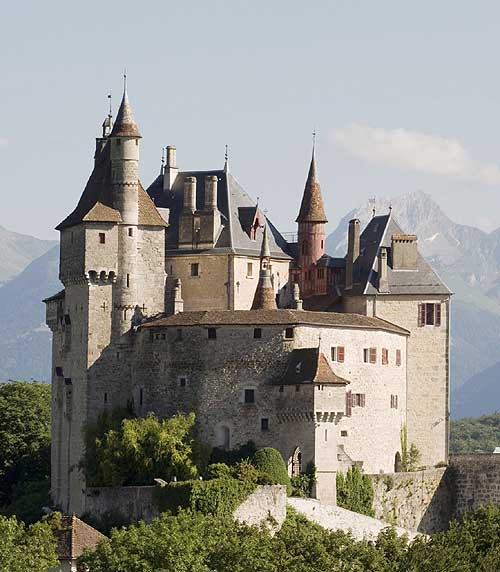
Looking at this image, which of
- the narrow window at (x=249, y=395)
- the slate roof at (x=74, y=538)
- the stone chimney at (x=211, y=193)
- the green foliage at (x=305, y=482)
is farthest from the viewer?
the stone chimney at (x=211, y=193)

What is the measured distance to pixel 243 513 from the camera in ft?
292

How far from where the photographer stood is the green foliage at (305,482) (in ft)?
306

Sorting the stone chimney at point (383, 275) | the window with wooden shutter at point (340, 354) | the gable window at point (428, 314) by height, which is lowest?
the window with wooden shutter at point (340, 354)

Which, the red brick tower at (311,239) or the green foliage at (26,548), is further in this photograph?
the red brick tower at (311,239)

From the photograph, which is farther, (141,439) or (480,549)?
(141,439)

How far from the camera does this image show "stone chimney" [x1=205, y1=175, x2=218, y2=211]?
104 metres

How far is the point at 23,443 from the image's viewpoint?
11619cm

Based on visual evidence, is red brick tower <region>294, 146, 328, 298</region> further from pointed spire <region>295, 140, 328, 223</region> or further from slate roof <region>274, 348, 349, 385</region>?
slate roof <region>274, 348, 349, 385</region>

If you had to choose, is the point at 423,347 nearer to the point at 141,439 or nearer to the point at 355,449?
the point at 355,449

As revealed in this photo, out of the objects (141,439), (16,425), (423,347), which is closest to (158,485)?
(141,439)

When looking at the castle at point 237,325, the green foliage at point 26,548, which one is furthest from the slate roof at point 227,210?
the green foliage at point 26,548

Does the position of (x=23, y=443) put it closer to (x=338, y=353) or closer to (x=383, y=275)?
(x=383, y=275)

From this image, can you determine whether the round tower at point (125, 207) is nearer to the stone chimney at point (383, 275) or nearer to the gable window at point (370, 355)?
the gable window at point (370, 355)

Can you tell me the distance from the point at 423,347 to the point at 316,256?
7.13m
